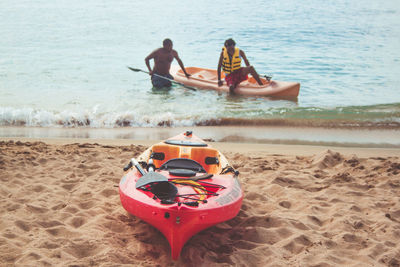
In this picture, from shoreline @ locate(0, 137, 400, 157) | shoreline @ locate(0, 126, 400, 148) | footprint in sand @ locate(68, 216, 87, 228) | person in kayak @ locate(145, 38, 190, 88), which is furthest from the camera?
person in kayak @ locate(145, 38, 190, 88)

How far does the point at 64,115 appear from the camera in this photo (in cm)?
800

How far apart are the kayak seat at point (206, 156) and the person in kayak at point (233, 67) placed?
5.65 meters

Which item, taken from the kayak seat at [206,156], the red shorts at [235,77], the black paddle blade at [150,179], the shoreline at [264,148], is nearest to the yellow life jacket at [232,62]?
the red shorts at [235,77]

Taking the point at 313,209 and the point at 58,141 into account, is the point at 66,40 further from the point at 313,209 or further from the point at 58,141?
the point at 313,209

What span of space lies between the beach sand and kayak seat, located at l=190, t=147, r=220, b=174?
0.50m

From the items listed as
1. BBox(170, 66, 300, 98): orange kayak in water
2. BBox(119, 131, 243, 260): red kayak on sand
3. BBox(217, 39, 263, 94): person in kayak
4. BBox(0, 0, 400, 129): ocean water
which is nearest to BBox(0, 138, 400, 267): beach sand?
BBox(119, 131, 243, 260): red kayak on sand

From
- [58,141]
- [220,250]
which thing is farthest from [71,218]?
[58,141]

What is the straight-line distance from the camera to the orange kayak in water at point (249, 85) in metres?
9.45

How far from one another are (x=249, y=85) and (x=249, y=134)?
300 centimetres

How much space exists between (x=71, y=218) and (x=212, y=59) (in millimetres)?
12515

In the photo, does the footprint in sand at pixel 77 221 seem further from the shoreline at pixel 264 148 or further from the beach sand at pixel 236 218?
the shoreline at pixel 264 148

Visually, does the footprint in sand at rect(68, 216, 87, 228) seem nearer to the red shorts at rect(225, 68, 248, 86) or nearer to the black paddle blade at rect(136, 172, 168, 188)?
the black paddle blade at rect(136, 172, 168, 188)

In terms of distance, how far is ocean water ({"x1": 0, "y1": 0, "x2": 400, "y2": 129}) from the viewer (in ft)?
26.6

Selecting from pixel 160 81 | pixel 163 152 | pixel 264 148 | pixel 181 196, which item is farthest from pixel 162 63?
pixel 181 196
